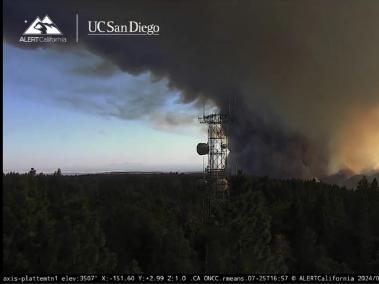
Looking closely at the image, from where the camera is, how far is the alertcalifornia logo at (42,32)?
877 centimetres

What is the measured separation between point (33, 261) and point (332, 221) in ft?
35.7

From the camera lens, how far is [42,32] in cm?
889

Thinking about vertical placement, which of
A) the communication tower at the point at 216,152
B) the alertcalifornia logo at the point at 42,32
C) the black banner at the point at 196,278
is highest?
the alertcalifornia logo at the point at 42,32

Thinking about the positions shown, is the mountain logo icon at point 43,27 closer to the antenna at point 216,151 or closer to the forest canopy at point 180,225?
the forest canopy at point 180,225

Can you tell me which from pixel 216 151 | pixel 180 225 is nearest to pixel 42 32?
pixel 216 151

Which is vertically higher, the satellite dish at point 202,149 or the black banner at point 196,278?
the satellite dish at point 202,149

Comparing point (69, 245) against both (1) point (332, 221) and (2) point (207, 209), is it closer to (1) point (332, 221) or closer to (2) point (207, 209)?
(2) point (207, 209)

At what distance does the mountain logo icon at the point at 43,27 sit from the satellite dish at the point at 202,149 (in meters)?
4.43

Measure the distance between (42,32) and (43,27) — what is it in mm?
104

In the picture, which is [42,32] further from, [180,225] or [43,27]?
[180,225]

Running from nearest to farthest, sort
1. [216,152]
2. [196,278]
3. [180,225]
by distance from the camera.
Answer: [196,278] < [216,152] < [180,225]

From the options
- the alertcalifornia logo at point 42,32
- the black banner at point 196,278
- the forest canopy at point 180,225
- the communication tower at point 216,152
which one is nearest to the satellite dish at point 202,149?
the communication tower at point 216,152

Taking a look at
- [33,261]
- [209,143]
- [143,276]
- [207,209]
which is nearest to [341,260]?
[207,209]

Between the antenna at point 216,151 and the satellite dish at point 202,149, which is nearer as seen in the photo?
the satellite dish at point 202,149
